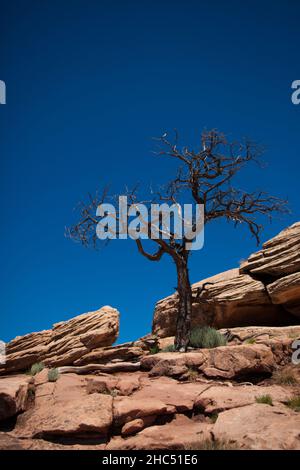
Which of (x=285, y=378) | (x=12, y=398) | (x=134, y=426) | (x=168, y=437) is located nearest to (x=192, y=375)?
(x=285, y=378)

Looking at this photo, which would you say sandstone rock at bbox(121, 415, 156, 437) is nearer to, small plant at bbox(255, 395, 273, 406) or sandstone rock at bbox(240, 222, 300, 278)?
small plant at bbox(255, 395, 273, 406)

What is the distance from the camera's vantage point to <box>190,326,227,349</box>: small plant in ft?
52.9

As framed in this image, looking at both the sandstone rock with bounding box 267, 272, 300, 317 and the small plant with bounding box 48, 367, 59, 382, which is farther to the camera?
the sandstone rock with bounding box 267, 272, 300, 317

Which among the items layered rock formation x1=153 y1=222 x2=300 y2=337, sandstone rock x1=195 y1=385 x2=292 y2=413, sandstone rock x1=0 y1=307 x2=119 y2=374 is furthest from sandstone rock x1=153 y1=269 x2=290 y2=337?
sandstone rock x1=195 y1=385 x2=292 y2=413

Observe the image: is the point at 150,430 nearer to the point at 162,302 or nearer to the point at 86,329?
the point at 86,329

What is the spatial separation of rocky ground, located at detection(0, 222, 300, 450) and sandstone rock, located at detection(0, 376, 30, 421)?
0.03 m

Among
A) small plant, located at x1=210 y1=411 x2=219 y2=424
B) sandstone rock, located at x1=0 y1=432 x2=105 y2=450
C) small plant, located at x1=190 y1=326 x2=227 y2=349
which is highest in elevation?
small plant, located at x1=190 y1=326 x2=227 y2=349

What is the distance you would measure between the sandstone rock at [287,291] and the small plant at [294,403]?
10.5 metres

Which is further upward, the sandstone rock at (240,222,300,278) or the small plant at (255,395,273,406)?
the sandstone rock at (240,222,300,278)

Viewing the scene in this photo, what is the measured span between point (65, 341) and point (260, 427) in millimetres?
14087

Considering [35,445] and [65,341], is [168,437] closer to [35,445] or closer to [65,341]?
[35,445]

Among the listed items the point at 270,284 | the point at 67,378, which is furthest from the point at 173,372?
the point at 270,284

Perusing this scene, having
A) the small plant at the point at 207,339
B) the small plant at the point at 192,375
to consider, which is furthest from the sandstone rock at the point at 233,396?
the small plant at the point at 207,339

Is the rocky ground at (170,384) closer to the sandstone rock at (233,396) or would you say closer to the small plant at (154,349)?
the sandstone rock at (233,396)
